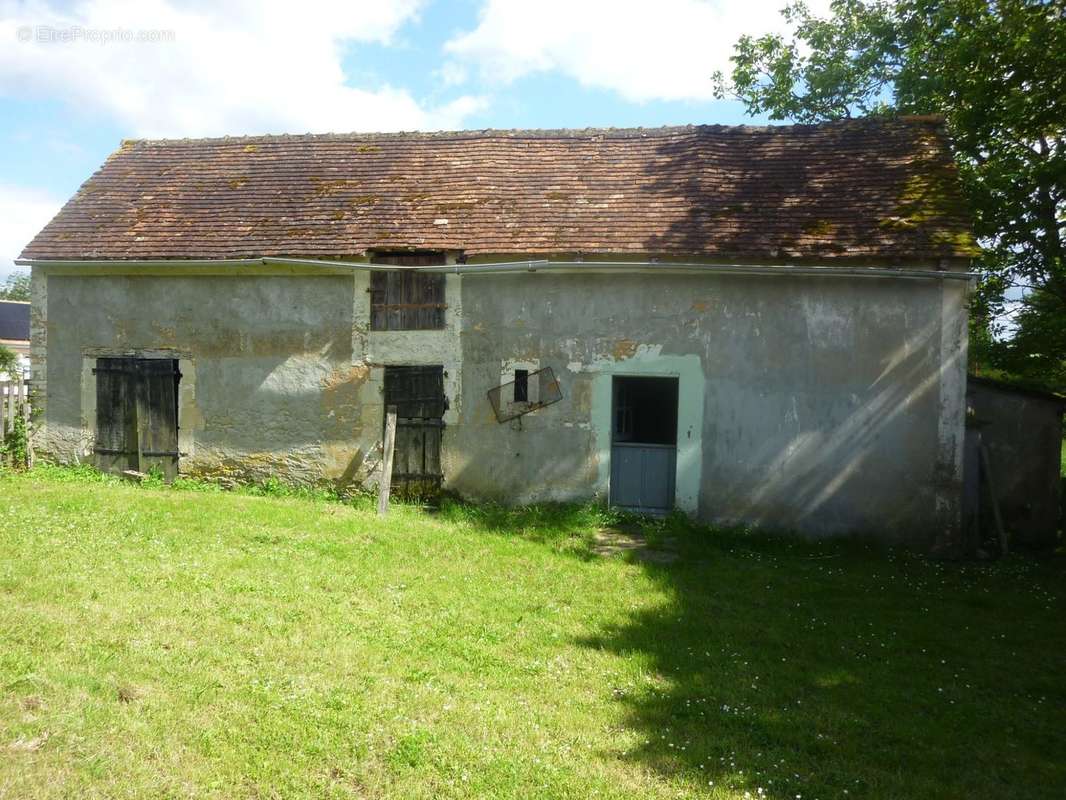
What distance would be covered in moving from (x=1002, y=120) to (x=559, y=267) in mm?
8013

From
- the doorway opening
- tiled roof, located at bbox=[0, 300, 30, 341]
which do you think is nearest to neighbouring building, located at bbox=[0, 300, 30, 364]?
tiled roof, located at bbox=[0, 300, 30, 341]

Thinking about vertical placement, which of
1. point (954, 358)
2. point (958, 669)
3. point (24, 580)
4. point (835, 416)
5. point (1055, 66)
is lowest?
point (958, 669)

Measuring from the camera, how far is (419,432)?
10719 mm

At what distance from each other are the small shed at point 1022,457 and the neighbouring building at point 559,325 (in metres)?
1.62

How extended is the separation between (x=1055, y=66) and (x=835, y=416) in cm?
630

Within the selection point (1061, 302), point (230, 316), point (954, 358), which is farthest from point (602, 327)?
point (1061, 302)

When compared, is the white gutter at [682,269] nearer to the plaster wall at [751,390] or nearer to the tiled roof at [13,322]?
Result: the plaster wall at [751,390]

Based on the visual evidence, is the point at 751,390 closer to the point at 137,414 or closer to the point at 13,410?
the point at 137,414

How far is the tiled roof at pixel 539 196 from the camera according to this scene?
1016cm

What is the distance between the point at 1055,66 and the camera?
1087 centimetres

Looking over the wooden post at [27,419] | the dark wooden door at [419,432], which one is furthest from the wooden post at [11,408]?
the dark wooden door at [419,432]

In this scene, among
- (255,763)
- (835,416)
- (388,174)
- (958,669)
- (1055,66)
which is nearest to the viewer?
(255,763)

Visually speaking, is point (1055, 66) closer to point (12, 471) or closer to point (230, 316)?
point (230, 316)

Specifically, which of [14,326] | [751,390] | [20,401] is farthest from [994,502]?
[14,326]
